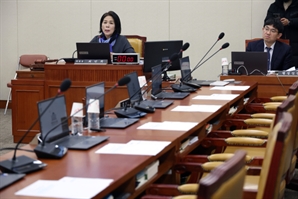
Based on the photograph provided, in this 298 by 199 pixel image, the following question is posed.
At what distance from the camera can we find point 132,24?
27.2 feet

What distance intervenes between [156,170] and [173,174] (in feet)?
1.17

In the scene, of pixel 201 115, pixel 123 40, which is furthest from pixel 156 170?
pixel 123 40

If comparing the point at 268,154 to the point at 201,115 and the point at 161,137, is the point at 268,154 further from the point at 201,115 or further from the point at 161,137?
the point at 201,115

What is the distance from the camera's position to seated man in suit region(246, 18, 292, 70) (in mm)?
6293

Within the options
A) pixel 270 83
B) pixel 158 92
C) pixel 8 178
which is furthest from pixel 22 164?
pixel 270 83

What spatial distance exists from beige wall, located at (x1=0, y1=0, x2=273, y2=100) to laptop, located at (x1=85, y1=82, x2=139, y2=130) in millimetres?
4553

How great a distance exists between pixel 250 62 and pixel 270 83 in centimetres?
29

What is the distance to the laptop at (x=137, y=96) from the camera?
12.8 feet

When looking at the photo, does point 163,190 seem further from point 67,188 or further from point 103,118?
point 103,118

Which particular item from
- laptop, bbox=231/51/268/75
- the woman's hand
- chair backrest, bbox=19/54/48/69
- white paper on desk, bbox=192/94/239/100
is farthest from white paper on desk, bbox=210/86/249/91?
chair backrest, bbox=19/54/48/69

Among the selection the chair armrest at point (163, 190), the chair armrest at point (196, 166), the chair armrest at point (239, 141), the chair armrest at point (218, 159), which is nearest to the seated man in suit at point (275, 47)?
the chair armrest at point (239, 141)

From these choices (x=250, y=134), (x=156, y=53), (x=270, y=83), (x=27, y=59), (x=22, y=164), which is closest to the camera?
(x=22, y=164)

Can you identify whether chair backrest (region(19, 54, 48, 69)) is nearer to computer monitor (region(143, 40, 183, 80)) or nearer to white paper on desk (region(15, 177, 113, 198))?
computer monitor (region(143, 40, 183, 80))

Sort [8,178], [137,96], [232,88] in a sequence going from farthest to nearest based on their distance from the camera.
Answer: [232,88] → [137,96] → [8,178]
